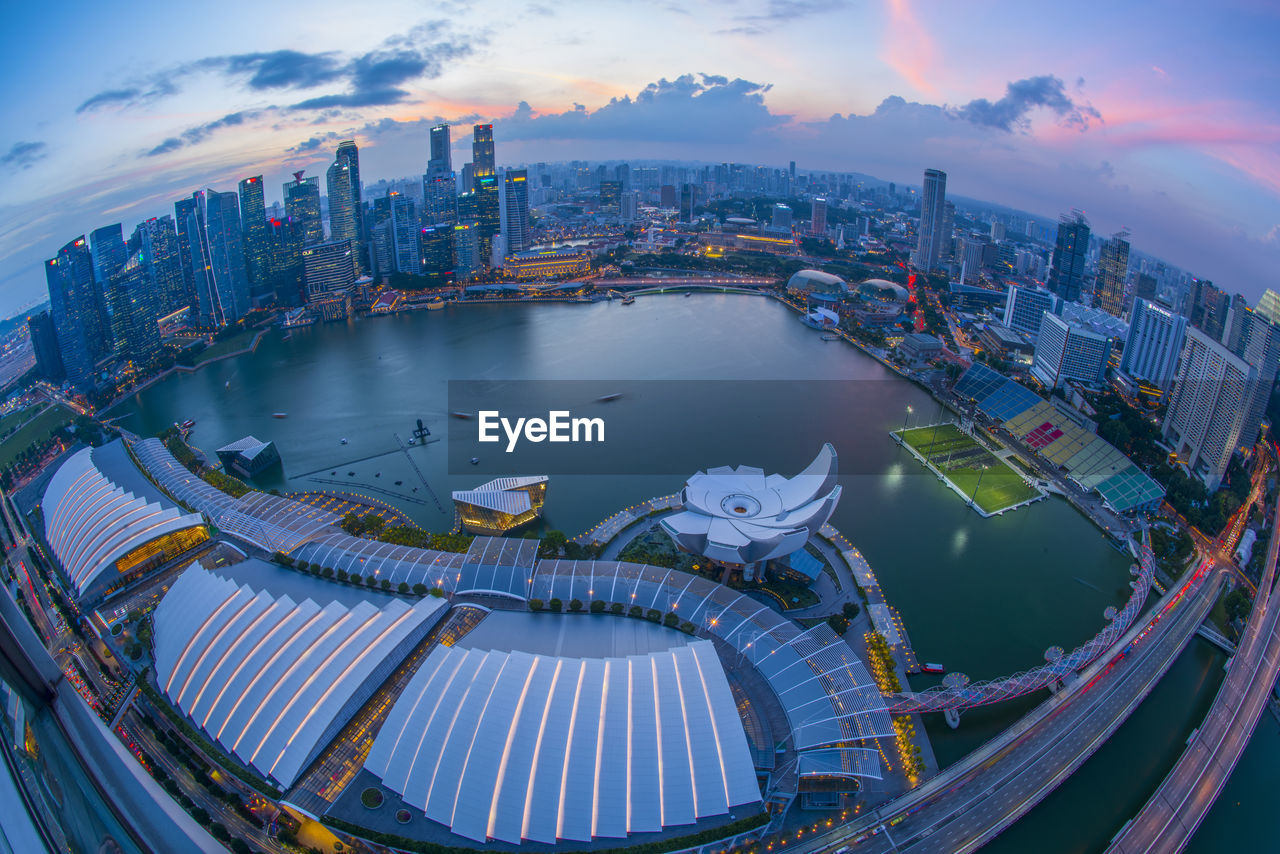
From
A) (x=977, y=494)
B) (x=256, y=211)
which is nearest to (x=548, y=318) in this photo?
(x=256, y=211)

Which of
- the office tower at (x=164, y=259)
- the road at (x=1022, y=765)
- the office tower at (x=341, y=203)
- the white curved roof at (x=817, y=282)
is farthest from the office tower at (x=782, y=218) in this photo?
the road at (x=1022, y=765)

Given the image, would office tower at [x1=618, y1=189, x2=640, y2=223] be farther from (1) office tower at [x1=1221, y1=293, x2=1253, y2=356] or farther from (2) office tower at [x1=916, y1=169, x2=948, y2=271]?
(1) office tower at [x1=1221, y1=293, x2=1253, y2=356]

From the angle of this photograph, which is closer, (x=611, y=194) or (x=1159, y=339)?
(x=1159, y=339)

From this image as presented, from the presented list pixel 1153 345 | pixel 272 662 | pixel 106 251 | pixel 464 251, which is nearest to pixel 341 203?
pixel 464 251

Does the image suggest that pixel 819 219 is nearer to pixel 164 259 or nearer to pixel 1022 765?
pixel 164 259

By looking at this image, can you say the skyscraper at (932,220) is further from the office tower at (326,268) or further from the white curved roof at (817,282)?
the office tower at (326,268)

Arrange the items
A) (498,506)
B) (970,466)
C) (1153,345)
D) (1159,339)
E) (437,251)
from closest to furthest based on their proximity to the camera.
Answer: (498,506), (970,466), (1159,339), (1153,345), (437,251)

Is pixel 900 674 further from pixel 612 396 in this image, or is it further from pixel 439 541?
pixel 612 396
